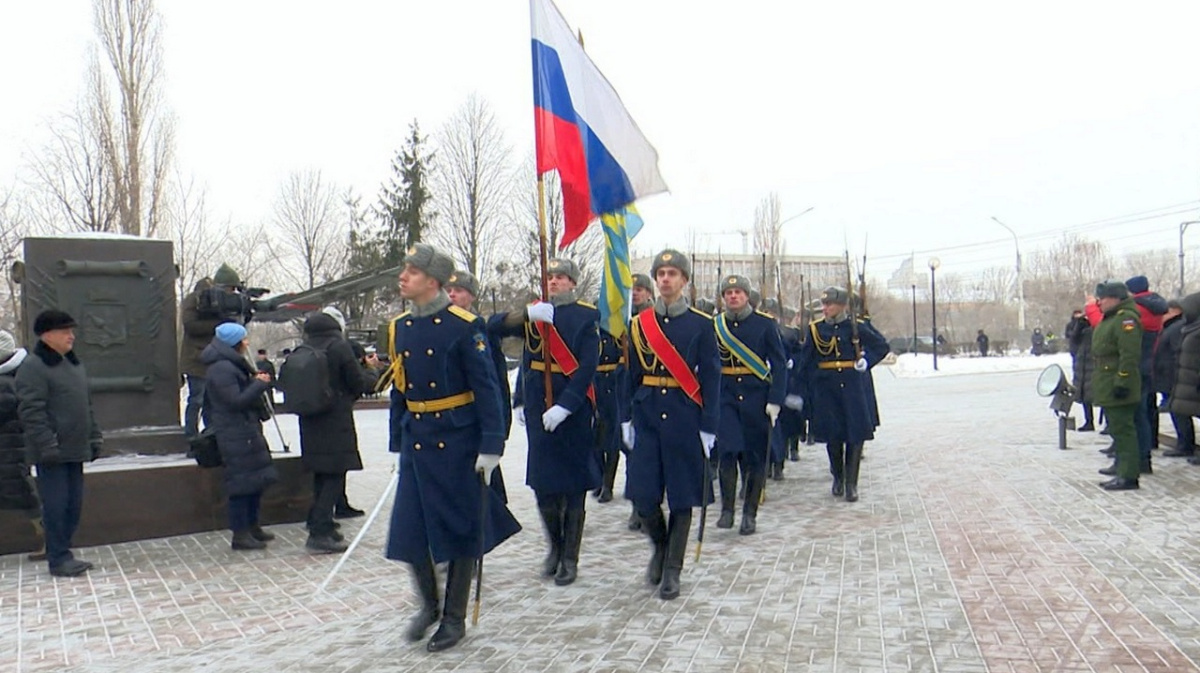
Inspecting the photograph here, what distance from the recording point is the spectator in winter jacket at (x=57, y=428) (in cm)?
708

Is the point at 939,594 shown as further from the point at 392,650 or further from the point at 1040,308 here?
the point at 1040,308

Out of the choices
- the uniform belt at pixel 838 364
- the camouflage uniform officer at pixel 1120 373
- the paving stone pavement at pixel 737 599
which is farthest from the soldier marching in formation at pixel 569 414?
the camouflage uniform officer at pixel 1120 373

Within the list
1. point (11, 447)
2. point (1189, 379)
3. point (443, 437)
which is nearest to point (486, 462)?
point (443, 437)

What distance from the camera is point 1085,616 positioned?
221 inches

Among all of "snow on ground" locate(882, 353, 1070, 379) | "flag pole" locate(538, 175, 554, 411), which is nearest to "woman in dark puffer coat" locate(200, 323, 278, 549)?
"flag pole" locate(538, 175, 554, 411)

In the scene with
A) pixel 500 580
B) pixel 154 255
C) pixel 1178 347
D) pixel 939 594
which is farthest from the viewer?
pixel 1178 347

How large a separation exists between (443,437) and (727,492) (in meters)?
3.68

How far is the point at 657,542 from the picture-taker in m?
6.58

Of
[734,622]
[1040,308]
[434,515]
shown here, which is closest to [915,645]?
[734,622]

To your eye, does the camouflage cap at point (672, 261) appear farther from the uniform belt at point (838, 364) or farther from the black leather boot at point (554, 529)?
the uniform belt at point (838, 364)

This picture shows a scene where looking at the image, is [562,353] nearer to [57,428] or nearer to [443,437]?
[443,437]

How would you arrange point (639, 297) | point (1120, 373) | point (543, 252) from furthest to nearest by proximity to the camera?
point (1120, 373) < point (639, 297) < point (543, 252)

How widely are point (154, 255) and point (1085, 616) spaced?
8.51 metres

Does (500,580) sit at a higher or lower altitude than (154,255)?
lower
